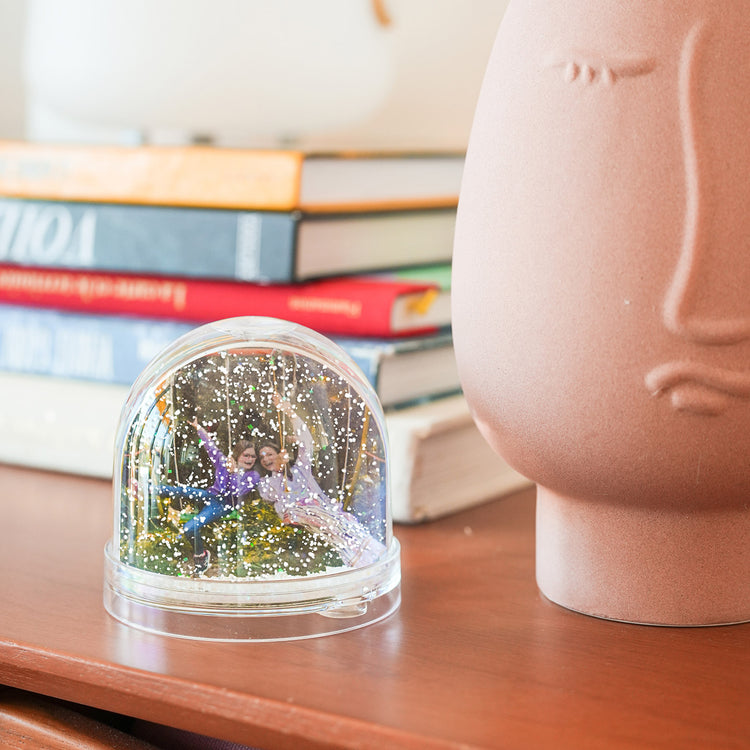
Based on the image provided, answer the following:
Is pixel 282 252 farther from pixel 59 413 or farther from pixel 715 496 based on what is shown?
pixel 715 496

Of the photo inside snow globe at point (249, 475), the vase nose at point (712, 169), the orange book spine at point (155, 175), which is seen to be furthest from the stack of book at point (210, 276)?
the vase nose at point (712, 169)

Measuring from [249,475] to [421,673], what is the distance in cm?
10

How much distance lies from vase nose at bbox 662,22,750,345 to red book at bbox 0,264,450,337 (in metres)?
0.25

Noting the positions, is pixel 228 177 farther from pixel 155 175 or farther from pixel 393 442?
pixel 393 442

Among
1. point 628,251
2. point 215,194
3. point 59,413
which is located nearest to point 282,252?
point 215,194

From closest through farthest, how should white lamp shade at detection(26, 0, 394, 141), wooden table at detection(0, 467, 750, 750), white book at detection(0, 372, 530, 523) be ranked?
wooden table at detection(0, 467, 750, 750) → white book at detection(0, 372, 530, 523) → white lamp shade at detection(26, 0, 394, 141)

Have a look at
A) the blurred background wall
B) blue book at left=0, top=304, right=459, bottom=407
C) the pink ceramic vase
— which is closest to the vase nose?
the pink ceramic vase

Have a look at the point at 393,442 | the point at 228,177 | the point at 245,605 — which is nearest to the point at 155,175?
the point at 228,177

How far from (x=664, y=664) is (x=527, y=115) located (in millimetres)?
192

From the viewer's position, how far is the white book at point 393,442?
0.56 m

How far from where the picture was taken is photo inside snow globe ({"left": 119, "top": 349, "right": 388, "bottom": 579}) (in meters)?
0.42

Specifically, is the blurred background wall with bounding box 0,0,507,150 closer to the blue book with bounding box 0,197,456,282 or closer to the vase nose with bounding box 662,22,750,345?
the blue book with bounding box 0,197,456,282

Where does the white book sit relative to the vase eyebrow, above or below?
below

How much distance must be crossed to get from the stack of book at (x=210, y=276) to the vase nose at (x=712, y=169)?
224mm
